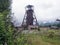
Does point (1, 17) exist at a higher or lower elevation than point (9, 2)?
lower

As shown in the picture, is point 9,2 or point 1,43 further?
point 9,2

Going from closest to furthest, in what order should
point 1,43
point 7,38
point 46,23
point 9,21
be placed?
1. point 1,43
2. point 7,38
3. point 9,21
4. point 46,23

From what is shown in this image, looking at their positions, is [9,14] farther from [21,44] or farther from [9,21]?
[21,44]

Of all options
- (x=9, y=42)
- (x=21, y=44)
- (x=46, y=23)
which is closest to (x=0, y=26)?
(x=9, y=42)

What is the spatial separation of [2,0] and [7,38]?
481 inches

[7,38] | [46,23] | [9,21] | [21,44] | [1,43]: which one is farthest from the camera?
[46,23]

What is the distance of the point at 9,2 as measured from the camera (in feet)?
67.1

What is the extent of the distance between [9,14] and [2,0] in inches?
416

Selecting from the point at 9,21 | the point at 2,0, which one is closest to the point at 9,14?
the point at 9,21

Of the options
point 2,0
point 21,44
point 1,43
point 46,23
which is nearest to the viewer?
point 1,43

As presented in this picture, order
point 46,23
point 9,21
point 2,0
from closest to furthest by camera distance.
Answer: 1. point 9,21
2. point 2,0
3. point 46,23

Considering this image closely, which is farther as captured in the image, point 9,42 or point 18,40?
point 18,40

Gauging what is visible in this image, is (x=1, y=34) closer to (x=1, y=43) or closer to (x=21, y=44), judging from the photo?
(x=1, y=43)

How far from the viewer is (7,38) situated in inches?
321
